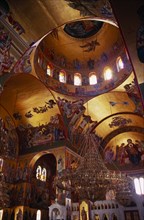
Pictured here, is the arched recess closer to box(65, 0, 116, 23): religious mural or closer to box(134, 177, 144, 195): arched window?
box(134, 177, 144, 195): arched window

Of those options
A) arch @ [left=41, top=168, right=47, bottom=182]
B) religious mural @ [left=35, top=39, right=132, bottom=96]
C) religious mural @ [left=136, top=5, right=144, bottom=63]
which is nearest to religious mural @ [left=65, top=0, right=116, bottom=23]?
religious mural @ [left=136, top=5, right=144, bottom=63]

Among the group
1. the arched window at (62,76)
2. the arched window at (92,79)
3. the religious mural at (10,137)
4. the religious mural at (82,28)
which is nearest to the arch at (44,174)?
the religious mural at (10,137)

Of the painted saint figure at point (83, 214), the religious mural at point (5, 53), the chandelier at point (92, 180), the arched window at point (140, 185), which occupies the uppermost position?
the religious mural at point (5, 53)

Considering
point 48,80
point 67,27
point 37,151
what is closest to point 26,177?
point 37,151

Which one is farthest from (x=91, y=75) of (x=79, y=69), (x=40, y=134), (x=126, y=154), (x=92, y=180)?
(x=92, y=180)

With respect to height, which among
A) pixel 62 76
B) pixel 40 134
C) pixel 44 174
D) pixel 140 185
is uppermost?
pixel 62 76

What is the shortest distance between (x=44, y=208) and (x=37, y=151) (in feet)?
15.7

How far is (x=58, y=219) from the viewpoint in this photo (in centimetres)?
1138

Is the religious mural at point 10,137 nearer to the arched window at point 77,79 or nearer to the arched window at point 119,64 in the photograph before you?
the arched window at point 77,79

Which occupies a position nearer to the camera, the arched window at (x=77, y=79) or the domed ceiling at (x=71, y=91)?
the domed ceiling at (x=71, y=91)

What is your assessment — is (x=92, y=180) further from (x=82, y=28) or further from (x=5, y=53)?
(x=82, y=28)

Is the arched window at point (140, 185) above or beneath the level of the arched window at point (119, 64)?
beneath

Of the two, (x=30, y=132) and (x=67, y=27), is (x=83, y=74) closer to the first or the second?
(x=67, y=27)

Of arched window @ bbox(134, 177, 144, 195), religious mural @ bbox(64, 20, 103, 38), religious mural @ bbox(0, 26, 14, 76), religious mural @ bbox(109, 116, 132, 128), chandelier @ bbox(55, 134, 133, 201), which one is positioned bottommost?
chandelier @ bbox(55, 134, 133, 201)
